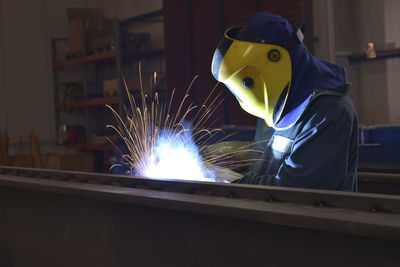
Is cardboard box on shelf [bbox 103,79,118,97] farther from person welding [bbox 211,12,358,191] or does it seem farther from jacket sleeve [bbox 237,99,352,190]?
jacket sleeve [bbox 237,99,352,190]

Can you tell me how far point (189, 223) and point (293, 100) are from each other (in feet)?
2.16

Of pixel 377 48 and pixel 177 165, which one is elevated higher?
pixel 377 48

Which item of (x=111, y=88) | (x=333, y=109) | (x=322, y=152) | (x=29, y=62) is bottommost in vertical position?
(x=322, y=152)

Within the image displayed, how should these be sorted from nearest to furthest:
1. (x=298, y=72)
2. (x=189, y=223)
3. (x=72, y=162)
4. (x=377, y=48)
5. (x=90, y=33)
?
(x=189, y=223) < (x=298, y=72) < (x=377, y=48) < (x=72, y=162) < (x=90, y=33)

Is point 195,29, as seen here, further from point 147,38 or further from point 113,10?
point 113,10

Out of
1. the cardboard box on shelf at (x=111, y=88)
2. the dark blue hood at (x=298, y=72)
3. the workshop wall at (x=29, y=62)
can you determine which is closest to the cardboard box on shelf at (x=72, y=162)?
the cardboard box on shelf at (x=111, y=88)

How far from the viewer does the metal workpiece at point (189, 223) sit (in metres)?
1.09

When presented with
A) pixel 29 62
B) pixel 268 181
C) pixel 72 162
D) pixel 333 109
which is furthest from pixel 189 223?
pixel 29 62

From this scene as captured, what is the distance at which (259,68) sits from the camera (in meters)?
1.86

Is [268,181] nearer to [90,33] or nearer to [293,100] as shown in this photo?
[293,100]

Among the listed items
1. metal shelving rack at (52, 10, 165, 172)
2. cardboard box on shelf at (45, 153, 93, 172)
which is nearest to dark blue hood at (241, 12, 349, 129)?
metal shelving rack at (52, 10, 165, 172)

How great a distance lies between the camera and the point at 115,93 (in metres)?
7.51

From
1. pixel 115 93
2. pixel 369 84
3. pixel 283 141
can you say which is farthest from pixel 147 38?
pixel 283 141

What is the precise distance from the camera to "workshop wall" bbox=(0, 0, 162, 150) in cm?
1002
